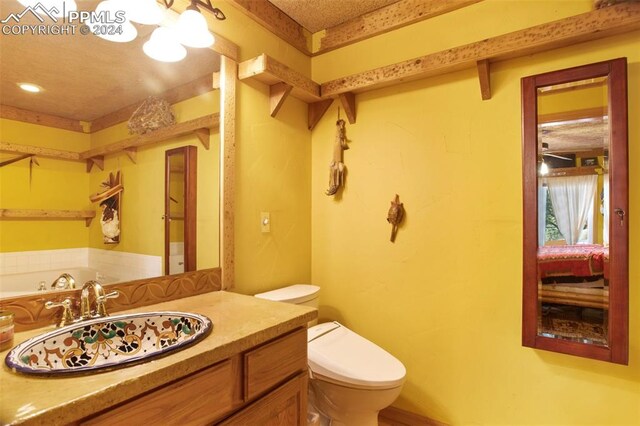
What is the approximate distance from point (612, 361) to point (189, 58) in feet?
7.44

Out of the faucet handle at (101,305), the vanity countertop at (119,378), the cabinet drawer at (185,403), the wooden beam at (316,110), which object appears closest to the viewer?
the vanity countertop at (119,378)

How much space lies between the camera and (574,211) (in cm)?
153

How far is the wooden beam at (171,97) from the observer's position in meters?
1.28

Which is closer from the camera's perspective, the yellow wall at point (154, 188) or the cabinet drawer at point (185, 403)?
the cabinet drawer at point (185, 403)

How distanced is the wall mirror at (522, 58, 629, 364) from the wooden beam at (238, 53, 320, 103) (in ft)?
3.82

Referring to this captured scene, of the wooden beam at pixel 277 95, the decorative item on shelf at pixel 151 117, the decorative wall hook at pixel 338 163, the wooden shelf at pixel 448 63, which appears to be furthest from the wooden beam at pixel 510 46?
the decorative item on shelf at pixel 151 117

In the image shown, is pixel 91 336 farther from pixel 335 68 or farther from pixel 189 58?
pixel 335 68

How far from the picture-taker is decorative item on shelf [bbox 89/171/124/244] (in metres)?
1.27

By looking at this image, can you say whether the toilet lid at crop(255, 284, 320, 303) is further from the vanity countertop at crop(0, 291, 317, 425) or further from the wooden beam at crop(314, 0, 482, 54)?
the wooden beam at crop(314, 0, 482, 54)

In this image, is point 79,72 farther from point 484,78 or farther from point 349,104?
point 484,78

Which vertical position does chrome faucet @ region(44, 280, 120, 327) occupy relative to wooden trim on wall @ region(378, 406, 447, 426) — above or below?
above

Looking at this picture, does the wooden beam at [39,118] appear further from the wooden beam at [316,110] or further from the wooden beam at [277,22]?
the wooden beam at [316,110]

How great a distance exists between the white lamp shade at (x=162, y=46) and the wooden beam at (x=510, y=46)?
99cm

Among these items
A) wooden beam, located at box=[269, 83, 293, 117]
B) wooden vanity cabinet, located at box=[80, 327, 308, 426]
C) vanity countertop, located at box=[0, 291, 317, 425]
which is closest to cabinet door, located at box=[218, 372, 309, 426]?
wooden vanity cabinet, located at box=[80, 327, 308, 426]
